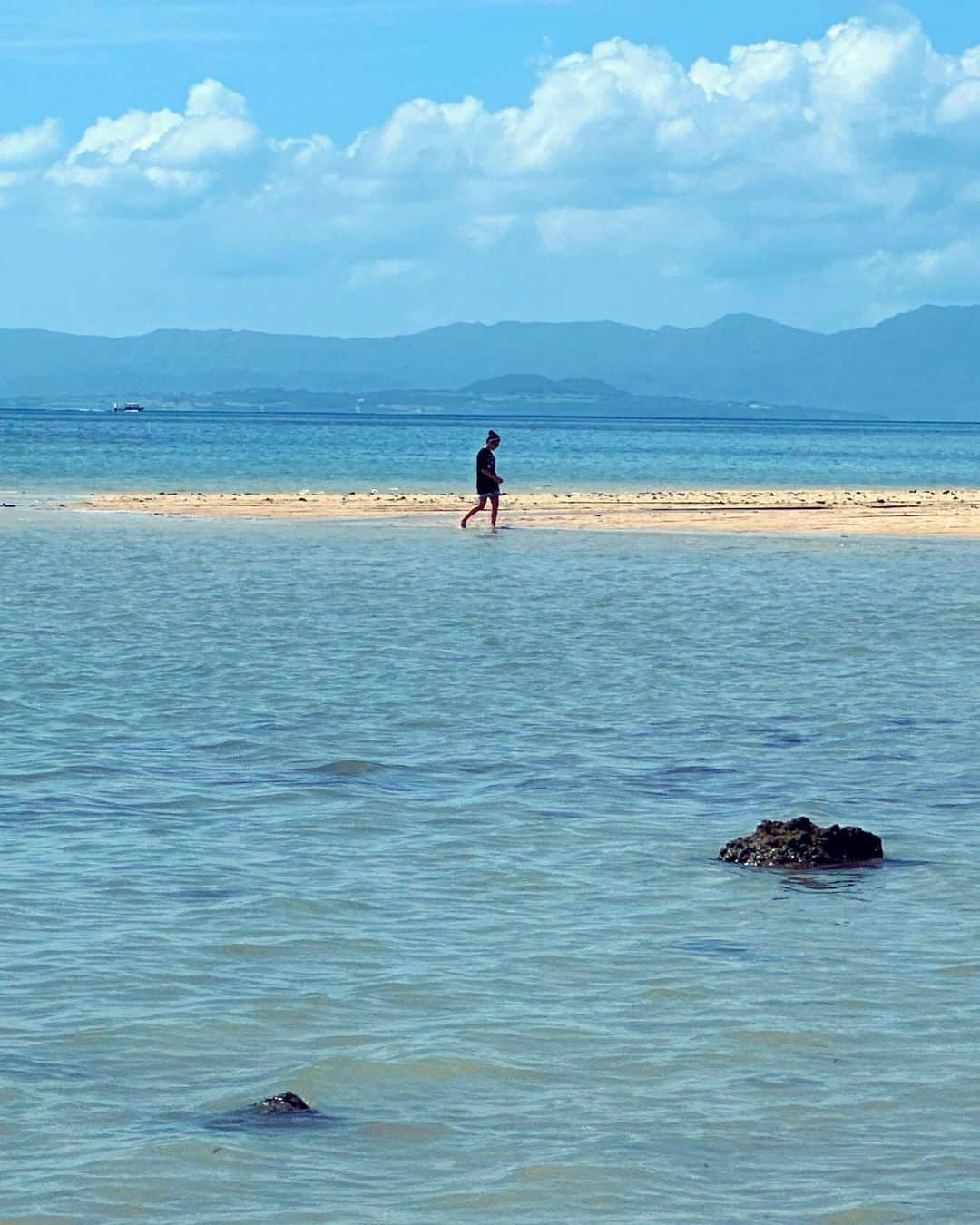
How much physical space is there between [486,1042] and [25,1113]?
1.80 metres

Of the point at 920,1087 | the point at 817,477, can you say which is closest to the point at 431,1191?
the point at 920,1087

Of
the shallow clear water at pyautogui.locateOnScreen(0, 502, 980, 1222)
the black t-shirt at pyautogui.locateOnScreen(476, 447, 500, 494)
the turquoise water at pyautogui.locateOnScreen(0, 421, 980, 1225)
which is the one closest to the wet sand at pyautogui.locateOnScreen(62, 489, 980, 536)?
the black t-shirt at pyautogui.locateOnScreen(476, 447, 500, 494)

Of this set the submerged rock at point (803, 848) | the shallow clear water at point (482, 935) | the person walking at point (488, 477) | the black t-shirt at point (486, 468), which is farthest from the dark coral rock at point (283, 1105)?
the black t-shirt at point (486, 468)

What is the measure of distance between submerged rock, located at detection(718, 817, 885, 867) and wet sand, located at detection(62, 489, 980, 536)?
26949mm

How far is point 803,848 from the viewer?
10805 millimetres

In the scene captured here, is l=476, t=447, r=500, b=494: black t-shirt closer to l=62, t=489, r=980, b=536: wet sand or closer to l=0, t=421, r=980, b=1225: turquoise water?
l=62, t=489, r=980, b=536: wet sand

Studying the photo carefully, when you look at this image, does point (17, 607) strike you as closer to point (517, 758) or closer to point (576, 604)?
point (576, 604)

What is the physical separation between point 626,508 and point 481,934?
3633 cm

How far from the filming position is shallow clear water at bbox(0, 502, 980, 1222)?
666 cm

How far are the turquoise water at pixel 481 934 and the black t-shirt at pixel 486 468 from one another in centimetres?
1470

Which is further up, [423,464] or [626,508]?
[423,464]

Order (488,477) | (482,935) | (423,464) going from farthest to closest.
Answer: (423,464) < (488,477) < (482,935)

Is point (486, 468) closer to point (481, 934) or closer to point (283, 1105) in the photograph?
point (481, 934)

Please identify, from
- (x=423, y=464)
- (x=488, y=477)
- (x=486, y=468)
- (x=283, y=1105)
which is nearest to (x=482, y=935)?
(x=283, y=1105)
